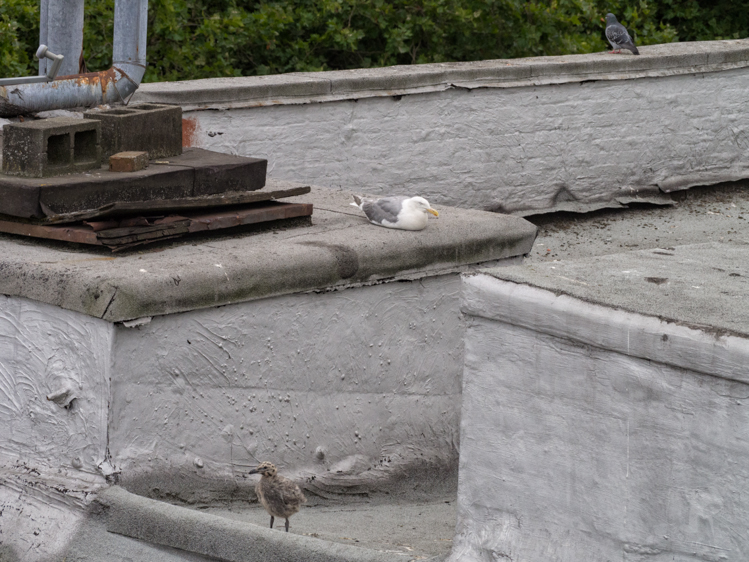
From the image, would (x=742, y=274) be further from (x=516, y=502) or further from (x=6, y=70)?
(x=6, y=70)

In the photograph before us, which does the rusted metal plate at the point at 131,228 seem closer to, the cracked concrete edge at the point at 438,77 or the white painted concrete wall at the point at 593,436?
the white painted concrete wall at the point at 593,436

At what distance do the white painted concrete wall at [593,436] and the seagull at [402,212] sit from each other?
1.34 metres

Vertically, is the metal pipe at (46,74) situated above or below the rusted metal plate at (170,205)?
above

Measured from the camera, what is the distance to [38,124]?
4090 mm

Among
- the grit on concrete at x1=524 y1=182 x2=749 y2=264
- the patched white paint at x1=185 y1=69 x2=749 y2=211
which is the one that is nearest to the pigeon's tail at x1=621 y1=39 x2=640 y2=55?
the patched white paint at x1=185 y1=69 x2=749 y2=211

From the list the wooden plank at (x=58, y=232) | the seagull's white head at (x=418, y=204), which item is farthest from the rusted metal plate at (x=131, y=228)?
the seagull's white head at (x=418, y=204)

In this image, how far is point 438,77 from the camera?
7.25 m

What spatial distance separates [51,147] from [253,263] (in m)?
0.96

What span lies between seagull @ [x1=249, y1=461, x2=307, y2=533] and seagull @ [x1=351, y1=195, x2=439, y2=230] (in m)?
→ 1.25

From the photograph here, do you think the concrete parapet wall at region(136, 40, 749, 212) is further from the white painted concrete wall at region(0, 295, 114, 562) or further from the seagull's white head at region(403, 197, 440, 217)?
the white painted concrete wall at region(0, 295, 114, 562)

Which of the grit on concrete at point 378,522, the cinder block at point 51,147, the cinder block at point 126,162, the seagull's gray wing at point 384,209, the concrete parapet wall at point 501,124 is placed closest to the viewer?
the grit on concrete at point 378,522

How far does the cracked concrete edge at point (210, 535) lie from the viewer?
3316mm

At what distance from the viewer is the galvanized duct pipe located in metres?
5.00

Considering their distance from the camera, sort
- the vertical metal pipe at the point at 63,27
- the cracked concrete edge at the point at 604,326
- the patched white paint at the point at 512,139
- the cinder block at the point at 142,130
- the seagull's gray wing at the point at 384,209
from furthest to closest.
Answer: the patched white paint at the point at 512,139, the vertical metal pipe at the point at 63,27, the seagull's gray wing at the point at 384,209, the cinder block at the point at 142,130, the cracked concrete edge at the point at 604,326
